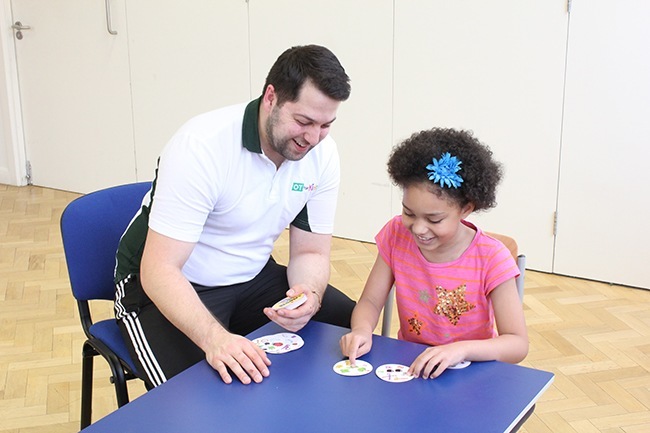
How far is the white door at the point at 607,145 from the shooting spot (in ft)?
11.6

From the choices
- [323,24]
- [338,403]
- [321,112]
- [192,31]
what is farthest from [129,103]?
[338,403]

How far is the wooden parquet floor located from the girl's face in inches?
40.9

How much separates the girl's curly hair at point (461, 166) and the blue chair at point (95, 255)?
0.83 meters

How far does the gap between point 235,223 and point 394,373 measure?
0.69 metres

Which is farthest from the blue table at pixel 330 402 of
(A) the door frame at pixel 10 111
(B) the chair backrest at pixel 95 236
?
(A) the door frame at pixel 10 111

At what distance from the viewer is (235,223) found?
2043 millimetres

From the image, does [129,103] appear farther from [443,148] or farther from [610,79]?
[443,148]

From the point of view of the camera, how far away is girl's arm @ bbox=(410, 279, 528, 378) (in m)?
1.52

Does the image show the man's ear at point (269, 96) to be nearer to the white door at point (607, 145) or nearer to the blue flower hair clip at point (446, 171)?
the blue flower hair clip at point (446, 171)

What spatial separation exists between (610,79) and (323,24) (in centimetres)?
157

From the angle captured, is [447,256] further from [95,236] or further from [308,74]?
[95,236]

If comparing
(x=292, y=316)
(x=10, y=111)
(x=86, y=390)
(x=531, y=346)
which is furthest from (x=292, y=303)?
(x=10, y=111)

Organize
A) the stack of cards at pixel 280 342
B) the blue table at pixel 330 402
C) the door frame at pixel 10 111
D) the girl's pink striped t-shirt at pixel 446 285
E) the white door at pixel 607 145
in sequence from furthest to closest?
1. the door frame at pixel 10 111
2. the white door at pixel 607 145
3. the girl's pink striped t-shirt at pixel 446 285
4. the stack of cards at pixel 280 342
5. the blue table at pixel 330 402

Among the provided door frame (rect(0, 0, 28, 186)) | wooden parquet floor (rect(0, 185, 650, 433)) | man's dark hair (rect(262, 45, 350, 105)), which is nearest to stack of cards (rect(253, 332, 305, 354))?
man's dark hair (rect(262, 45, 350, 105))
